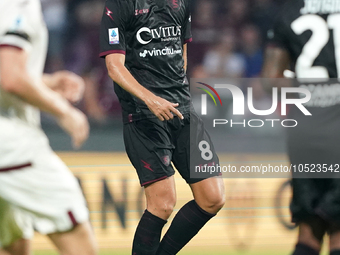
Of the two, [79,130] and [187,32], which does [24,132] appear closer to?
[79,130]

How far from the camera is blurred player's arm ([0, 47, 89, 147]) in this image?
6.40ft

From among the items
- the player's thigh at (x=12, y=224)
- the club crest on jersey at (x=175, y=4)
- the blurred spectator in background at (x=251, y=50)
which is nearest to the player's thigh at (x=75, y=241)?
the player's thigh at (x=12, y=224)

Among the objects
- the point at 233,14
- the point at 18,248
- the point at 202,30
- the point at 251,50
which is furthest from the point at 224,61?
the point at 18,248

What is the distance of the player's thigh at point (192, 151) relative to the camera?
316cm

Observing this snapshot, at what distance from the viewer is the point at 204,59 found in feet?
27.0

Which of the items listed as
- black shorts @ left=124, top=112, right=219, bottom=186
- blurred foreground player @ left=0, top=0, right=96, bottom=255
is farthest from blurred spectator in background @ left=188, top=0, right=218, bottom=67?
blurred foreground player @ left=0, top=0, right=96, bottom=255

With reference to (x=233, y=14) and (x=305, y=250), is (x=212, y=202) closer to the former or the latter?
(x=305, y=250)

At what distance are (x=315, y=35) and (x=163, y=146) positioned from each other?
1.10 m

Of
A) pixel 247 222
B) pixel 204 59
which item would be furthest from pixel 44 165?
pixel 204 59

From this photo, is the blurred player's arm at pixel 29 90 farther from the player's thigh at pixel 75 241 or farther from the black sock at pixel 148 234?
the black sock at pixel 148 234

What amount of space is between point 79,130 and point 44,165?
21 cm

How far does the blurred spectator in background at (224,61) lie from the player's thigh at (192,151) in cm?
470

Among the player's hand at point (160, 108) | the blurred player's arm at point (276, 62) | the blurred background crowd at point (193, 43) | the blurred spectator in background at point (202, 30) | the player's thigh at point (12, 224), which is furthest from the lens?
the blurred spectator in background at point (202, 30)

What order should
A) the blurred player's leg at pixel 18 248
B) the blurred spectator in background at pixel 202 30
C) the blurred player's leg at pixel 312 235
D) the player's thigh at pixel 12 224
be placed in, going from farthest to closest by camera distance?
the blurred spectator in background at pixel 202 30 < the blurred player's leg at pixel 312 235 < the blurred player's leg at pixel 18 248 < the player's thigh at pixel 12 224
